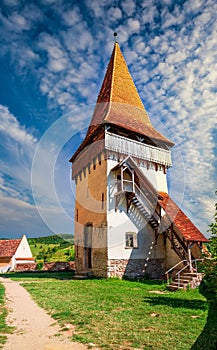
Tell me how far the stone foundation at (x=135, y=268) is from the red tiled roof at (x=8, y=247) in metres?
21.3

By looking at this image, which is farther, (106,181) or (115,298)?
(106,181)

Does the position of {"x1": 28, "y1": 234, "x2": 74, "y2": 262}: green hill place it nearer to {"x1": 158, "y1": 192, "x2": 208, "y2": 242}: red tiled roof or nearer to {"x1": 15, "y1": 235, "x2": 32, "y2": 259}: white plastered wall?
{"x1": 15, "y1": 235, "x2": 32, "y2": 259}: white plastered wall

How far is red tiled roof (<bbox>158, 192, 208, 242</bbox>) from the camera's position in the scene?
52.6 ft

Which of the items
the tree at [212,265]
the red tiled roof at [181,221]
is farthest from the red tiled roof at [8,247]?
the tree at [212,265]

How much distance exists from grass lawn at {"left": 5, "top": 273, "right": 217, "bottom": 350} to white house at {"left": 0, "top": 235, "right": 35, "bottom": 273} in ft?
79.3

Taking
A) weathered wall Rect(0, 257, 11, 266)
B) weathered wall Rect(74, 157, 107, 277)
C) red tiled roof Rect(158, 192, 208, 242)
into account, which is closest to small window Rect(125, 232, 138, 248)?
weathered wall Rect(74, 157, 107, 277)

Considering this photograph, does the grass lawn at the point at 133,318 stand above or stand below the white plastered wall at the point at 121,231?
below

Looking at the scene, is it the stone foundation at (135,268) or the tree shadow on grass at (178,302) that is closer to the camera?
the tree shadow on grass at (178,302)

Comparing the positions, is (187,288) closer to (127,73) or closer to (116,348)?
(116,348)

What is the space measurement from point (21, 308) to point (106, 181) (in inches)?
417

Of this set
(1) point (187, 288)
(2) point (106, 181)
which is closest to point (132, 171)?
(2) point (106, 181)

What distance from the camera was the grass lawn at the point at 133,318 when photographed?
5.26 metres

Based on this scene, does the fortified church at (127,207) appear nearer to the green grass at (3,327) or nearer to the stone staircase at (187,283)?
the stone staircase at (187,283)

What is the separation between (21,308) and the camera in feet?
27.2
